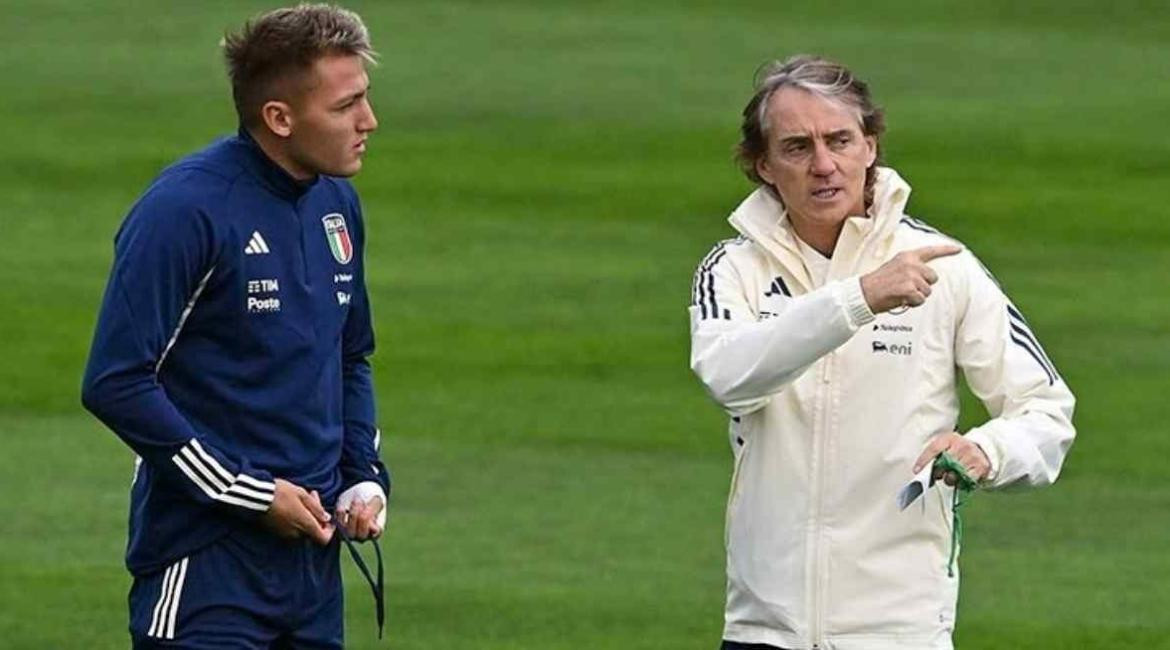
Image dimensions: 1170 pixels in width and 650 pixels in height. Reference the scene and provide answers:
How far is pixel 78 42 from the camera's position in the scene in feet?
79.3

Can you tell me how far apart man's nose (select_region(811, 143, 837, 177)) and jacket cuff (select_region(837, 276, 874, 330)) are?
1.11ft

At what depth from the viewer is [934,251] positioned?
5.59 meters

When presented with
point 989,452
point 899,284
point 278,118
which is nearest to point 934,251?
point 899,284

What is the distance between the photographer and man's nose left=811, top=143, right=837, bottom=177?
19.1 ft

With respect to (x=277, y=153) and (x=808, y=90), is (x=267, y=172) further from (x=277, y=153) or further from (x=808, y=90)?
(x=808, y=90)

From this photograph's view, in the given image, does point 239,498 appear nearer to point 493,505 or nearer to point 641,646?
point 641,646

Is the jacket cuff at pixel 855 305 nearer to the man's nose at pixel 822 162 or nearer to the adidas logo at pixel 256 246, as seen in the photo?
the man's nose at pixel 822 162

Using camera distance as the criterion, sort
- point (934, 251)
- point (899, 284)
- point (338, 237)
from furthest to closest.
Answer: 1. point (338, 237)
2. point (934, 251)
3. point (899, 284)

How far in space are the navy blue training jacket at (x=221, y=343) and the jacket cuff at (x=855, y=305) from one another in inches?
45.0

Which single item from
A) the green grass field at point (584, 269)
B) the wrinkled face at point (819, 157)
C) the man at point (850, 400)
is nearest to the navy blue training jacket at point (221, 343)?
the man at point (850, 400)

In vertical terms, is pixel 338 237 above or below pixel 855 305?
above

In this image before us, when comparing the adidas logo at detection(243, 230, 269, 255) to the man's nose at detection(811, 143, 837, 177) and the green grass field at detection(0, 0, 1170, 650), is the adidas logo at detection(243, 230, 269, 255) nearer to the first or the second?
the man's nose at detection(811, 143, 837, 177)

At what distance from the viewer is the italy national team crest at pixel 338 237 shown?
611 cm

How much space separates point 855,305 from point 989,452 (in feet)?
1.32
